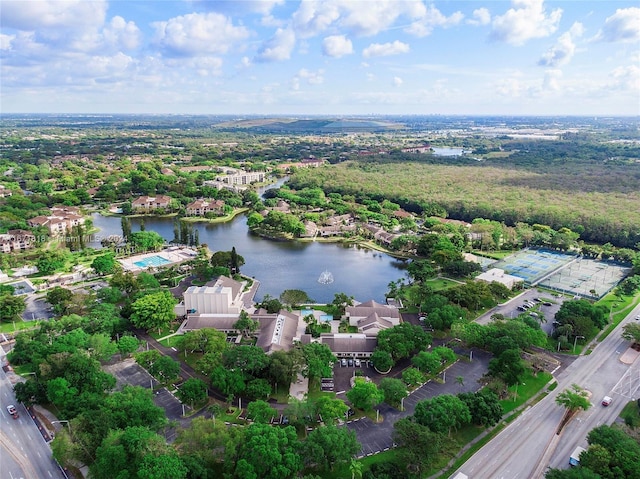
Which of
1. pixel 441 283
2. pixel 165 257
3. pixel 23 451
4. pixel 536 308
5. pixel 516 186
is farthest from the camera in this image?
pixel 516 186

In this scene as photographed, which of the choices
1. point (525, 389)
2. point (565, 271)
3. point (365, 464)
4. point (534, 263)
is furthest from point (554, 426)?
point (534, 263)

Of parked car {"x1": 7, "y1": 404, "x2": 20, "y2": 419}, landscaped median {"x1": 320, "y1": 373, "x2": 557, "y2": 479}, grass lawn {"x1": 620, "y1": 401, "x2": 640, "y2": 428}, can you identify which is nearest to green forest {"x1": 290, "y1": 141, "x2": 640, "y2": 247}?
grass lawn {"x1": 620, "y1": 401, "x2": 640, "y2": 428}

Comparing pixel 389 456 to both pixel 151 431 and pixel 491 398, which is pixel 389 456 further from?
pixel 151 431

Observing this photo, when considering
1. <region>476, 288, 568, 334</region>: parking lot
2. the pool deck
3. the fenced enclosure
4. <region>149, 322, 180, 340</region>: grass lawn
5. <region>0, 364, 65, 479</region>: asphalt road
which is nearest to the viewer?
<region>0, 364, 65, 479</region>: asphalt road

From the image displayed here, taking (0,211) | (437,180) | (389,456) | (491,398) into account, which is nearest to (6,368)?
(389,456)

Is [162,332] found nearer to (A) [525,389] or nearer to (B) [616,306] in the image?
(A) [525,389]

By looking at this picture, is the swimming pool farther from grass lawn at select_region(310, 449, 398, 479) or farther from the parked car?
grass lawn at select_region(310, 449, 398, 479)
